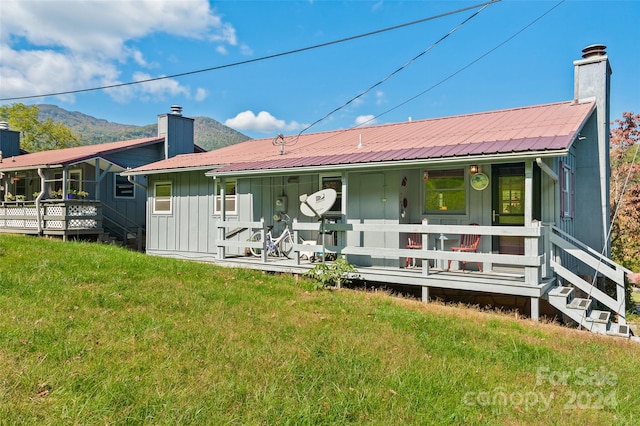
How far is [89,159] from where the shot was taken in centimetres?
1512

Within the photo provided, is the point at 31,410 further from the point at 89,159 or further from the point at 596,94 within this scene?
the point at 89,159

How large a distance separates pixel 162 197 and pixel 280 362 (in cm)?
1034

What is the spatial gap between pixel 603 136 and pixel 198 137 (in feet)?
499

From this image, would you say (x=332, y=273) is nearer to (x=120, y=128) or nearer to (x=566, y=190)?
(x=566, y=190)

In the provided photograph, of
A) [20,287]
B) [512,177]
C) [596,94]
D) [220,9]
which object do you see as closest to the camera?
[20,287]

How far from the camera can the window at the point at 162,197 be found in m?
13.1

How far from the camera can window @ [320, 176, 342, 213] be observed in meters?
10.1

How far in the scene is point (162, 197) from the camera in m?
13.2

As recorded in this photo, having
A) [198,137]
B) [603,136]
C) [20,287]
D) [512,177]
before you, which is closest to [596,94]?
[603,136]

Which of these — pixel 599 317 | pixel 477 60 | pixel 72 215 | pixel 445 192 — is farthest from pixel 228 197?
pixel 599 317

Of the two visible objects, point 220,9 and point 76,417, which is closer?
point 76,417

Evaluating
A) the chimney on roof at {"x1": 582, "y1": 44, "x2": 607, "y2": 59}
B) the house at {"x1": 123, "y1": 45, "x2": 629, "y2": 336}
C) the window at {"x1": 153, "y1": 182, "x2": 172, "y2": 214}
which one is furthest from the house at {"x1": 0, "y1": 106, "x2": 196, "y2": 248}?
the chimney on roof at {"x1": 582, "y1": 44, "x2": 607, "y2": 59}

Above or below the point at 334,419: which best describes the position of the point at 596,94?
above

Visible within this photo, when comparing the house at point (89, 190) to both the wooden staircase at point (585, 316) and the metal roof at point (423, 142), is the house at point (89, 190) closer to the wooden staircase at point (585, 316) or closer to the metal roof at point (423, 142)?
the metal roof at point (423, 142)
